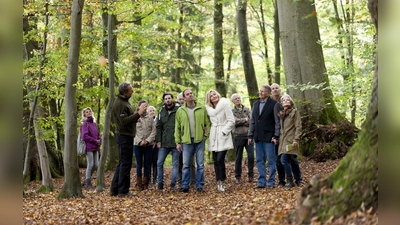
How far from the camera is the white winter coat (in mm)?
10271

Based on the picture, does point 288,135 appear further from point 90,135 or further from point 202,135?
point 90,135

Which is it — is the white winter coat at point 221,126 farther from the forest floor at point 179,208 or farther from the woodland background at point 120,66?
the woodland background at point 120,66

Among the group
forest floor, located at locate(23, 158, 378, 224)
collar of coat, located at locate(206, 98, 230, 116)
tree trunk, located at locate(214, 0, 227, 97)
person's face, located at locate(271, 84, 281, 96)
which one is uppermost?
tree trunk, located at locate(214, 0, 227, 97)

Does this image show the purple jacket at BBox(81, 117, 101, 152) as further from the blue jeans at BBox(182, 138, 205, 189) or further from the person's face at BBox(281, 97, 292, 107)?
the person's face at BBox(281, 97, 292, 107)

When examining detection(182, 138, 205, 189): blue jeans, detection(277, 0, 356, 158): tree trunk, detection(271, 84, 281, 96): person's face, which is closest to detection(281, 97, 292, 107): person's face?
detection(271, 84, 281, 96): person's face

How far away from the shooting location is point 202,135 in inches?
409

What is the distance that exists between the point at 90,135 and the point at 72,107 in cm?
328

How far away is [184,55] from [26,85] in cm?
1494

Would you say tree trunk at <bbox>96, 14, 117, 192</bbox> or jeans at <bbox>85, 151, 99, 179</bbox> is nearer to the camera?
tree trunk at <bbox>96, 14, 117, 192</bbox>

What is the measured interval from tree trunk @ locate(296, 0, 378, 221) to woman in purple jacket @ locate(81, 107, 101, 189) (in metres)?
8.48

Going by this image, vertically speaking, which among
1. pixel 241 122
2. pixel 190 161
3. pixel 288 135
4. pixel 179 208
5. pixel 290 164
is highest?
pixel 241 122

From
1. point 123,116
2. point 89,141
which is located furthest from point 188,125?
point 89,141

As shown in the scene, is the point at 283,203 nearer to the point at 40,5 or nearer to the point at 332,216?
the point at 332,216

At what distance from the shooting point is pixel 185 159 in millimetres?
10516
